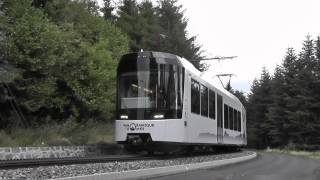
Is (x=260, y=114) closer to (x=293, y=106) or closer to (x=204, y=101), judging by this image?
(x=293, y=106)

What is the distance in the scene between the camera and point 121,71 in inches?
881

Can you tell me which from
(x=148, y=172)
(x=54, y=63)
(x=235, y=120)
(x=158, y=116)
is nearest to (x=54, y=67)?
(x=54, y=63)

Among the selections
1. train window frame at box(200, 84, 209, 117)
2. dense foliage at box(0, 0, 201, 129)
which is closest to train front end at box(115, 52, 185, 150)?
train window frame at box(200, 84, 209, 117)

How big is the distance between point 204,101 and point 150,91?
3.74 metres

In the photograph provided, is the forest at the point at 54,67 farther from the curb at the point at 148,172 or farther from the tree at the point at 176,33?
the tree at the point at 176,33

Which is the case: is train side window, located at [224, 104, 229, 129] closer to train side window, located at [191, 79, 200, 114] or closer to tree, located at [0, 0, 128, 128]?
train side window, located at [191, 79, 200, 114]

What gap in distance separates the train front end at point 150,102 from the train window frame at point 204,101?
2485 mm

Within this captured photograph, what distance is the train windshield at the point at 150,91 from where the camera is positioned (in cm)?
2119

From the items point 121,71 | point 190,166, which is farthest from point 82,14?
point 190,166

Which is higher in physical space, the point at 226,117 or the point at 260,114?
the point at 260,114

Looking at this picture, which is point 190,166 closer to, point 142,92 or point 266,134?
point 142,92

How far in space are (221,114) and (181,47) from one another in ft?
115

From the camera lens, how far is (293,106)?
3041 inches

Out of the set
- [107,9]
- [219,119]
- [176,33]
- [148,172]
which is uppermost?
[107,9]
